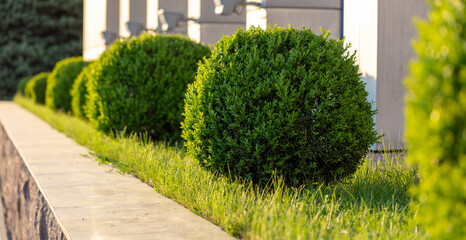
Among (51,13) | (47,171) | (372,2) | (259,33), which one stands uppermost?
(51,13)

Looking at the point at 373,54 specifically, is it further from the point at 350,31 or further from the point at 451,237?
the point at 451,237

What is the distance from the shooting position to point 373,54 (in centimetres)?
762

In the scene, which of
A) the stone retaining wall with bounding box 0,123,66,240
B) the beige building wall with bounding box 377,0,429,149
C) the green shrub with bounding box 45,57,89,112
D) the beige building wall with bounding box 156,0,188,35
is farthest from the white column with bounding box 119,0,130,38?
the beige building wall with bounding box 377,0,429,149

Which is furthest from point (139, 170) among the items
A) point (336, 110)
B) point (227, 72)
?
point (336, 110)

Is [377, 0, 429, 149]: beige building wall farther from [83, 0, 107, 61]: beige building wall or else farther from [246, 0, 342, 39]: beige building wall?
[83, 0, 107, 61]: beige building wall

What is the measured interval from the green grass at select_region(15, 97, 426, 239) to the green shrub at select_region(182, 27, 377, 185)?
214 mm

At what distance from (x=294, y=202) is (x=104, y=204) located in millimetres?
1689

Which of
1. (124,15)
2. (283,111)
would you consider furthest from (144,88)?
(124,15)

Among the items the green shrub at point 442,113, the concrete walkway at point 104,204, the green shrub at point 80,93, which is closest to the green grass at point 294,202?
the concrete walkway at point 104,204

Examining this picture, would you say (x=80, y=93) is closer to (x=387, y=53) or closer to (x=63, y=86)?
(x=63, y=86)

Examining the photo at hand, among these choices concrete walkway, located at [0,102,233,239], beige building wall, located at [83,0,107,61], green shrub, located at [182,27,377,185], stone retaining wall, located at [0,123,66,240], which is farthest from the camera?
beige building wall, located at [83,0,107,61]

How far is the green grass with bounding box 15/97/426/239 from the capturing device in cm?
366

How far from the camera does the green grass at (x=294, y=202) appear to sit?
366 centimetres

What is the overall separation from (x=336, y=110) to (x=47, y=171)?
3650 mm
